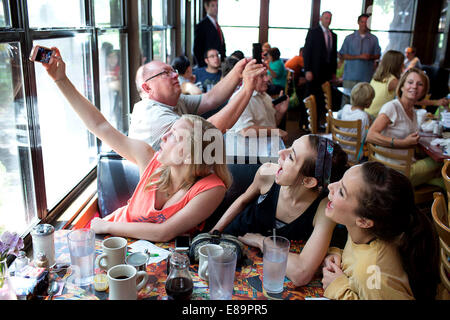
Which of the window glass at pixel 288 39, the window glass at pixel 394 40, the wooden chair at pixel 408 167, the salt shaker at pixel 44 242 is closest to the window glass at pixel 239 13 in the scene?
the window glass at pixel 288 39

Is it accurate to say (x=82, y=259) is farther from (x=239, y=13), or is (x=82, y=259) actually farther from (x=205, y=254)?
(x=239, y=13)

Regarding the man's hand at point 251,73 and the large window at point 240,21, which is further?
the large window at point 240,21

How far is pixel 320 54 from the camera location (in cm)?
628

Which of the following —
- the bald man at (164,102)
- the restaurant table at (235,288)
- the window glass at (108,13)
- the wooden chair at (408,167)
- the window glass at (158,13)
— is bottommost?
the wooden chair at (408,167)

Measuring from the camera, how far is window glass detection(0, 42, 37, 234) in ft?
5.35

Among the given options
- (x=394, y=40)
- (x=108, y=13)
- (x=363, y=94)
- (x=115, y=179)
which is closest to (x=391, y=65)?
(x=363, y=94)

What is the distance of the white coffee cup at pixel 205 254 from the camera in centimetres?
128

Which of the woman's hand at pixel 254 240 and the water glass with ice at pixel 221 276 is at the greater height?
the water glass with ice at pixel 221 276

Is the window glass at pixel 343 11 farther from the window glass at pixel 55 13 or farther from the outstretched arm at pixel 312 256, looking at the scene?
the outstretched arm at pixel 312 256

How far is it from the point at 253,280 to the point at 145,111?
4.01ft

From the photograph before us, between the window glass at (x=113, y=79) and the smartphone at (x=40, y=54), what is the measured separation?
1228 mm

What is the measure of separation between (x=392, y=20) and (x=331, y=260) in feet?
28.3

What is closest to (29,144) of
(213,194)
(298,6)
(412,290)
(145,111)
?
(145,111)

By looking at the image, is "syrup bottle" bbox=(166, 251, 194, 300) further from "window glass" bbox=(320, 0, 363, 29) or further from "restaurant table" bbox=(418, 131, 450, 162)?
"window glass" bbox=(320, 0, 363, 29)
